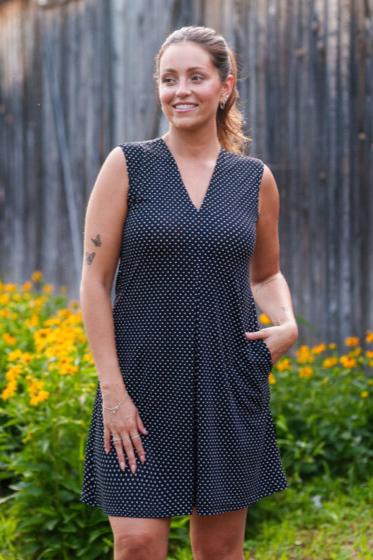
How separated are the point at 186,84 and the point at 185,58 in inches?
3.1

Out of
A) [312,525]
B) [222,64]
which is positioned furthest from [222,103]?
[312,525]

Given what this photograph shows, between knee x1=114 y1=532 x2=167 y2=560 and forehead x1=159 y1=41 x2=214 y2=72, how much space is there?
135cm

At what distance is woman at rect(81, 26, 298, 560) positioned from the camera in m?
2.80

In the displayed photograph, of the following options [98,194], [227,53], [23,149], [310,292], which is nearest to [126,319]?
[98,194]

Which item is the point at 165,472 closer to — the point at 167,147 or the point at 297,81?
the point at 167,147

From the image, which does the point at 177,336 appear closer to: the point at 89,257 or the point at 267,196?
the point at 89,257

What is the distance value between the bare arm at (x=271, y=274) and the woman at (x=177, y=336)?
0.12 m

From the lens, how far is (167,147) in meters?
3.05

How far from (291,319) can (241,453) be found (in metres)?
0.50

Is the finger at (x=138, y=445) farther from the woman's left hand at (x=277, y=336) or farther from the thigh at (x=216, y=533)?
the woman's left hand at (x=277, y=336)

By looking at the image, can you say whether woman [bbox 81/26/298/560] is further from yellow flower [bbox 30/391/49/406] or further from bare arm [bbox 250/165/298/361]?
yellow flower [bbox 30/391/49/406]

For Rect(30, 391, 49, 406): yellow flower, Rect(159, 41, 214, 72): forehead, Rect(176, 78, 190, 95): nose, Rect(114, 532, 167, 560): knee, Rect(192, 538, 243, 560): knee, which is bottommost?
Rect(192, 538, 243, 560): knee

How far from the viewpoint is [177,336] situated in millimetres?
2877

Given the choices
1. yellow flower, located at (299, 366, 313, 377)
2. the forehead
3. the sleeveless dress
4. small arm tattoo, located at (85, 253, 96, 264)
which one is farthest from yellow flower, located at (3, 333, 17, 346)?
the forehead
